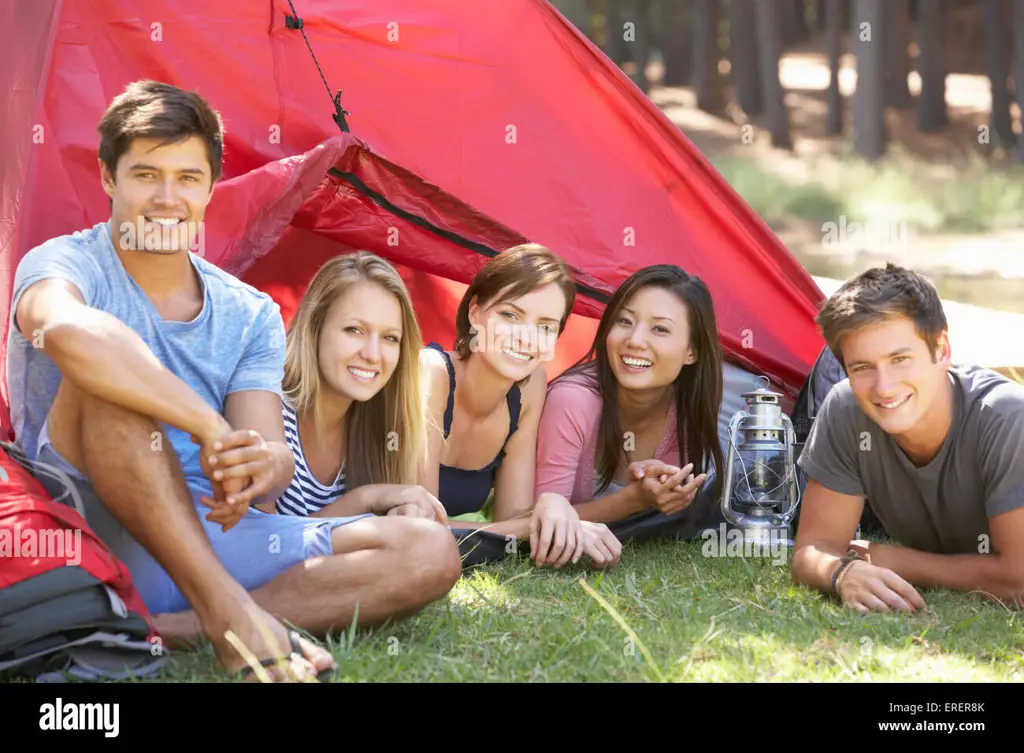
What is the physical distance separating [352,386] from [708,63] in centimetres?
1494

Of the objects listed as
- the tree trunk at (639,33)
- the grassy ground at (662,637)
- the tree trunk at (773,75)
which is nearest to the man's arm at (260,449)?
the grassy ground at (662,637)

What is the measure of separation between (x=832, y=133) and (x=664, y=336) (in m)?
13.3

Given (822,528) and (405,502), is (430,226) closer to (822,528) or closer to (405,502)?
(405,502)

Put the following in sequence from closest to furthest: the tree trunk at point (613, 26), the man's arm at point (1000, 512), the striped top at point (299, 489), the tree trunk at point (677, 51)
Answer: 1. the man's arm at point (1000, 512)
2. the striped top at point (299, 489)
3. the tree trunk at point (613, 26)
4. the tree trunk at point (677, 51)

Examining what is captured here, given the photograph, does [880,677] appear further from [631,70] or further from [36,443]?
[631,70]

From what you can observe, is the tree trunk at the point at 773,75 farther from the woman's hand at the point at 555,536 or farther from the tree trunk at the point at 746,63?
the woman's hand at the point at 555,536

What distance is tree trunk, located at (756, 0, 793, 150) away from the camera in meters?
13.6

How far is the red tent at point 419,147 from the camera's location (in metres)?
3.26

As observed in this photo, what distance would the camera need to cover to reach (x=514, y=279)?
3260 millimetres

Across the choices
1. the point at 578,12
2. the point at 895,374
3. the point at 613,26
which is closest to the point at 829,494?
the point at 895,374

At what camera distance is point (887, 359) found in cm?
270

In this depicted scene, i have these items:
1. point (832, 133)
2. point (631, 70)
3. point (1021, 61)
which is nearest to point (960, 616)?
point (1021, 61)

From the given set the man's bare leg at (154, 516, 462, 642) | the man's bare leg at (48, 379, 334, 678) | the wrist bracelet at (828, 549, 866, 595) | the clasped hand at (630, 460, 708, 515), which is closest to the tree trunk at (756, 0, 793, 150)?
the clasped hand at (630, 460, 708, 515)

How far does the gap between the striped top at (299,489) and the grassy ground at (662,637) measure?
39 cm
